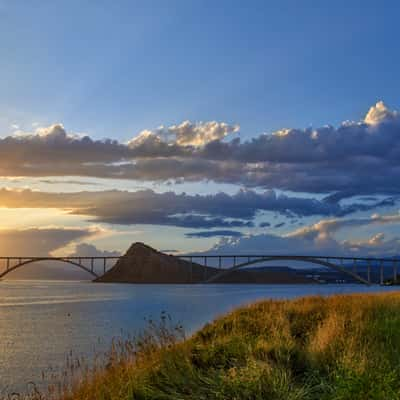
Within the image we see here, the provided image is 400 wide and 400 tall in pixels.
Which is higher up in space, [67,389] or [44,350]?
[67,389]

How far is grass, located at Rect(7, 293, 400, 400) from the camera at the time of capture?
856 cm

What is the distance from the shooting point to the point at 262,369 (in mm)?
9266

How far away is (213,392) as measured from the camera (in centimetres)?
892

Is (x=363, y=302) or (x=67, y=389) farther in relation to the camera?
(x=363, y=302)

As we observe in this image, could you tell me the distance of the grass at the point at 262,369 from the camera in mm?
8562

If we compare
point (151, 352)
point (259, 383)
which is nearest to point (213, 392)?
point (259, 383)

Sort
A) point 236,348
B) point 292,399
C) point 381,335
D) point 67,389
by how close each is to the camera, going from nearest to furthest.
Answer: point 292,399, point 67,389, point 236,348, point 381,335

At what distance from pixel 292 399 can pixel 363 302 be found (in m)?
13.0

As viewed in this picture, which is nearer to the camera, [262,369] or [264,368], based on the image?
[262,369]

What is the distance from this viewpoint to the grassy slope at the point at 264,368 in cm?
857

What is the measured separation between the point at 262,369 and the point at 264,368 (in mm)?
198

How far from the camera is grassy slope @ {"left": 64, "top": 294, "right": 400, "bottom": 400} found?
28.1 ft

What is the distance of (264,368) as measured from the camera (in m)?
9.45

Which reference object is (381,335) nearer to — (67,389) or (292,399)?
(292,399)
